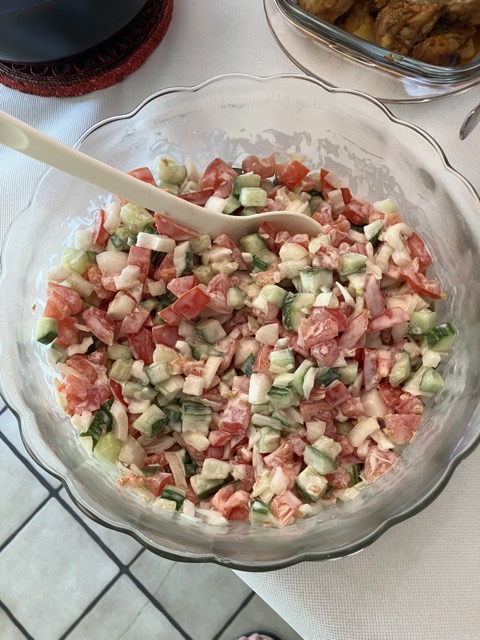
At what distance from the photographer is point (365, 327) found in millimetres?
893

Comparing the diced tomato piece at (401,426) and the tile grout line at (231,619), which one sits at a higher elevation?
the diced tomato piece at (401,426)

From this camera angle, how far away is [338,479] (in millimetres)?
881

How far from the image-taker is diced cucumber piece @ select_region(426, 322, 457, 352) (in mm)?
894

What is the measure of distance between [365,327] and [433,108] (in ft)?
1.76

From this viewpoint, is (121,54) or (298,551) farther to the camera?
(121,54)

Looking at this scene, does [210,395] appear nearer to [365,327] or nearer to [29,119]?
[365,327]

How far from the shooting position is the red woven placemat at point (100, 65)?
1.16m

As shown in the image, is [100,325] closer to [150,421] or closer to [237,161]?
[150,421]

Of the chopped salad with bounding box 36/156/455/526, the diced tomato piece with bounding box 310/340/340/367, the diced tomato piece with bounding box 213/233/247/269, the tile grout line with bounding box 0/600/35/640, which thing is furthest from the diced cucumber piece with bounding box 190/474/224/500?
the tile grout line with bounding box 0/600/35/640

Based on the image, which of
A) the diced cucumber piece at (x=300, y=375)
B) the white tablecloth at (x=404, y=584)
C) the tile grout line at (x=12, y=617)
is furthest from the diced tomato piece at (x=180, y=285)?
the tile grout line at (x=12, y=617)

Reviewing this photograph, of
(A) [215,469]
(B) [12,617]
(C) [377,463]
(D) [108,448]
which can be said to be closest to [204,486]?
(A) [215,469]

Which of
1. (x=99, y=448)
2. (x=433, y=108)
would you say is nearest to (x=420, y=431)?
(x=99, y=448)

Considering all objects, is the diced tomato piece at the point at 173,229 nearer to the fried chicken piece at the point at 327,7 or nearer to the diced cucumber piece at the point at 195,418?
the diced cucumber piece at the point at 195,418

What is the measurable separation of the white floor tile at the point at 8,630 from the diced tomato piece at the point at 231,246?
3.85 feet
